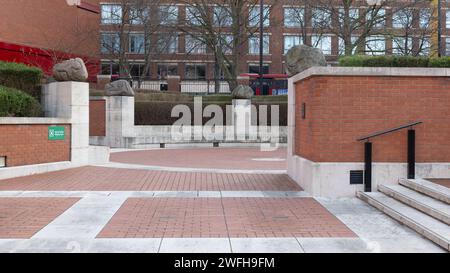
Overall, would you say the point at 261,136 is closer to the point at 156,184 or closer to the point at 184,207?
the point at 156,184

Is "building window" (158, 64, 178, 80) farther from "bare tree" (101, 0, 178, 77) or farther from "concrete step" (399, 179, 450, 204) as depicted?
"concrete step" (399, 179, 450, 204)

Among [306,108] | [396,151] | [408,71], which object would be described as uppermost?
[408,71]

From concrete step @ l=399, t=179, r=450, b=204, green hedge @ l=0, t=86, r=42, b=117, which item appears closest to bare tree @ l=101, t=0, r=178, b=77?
green hedge @ l=0, t=86, r=42, b=117

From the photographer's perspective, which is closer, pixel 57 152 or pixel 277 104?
pixel 57 152

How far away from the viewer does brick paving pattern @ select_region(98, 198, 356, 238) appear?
721cm

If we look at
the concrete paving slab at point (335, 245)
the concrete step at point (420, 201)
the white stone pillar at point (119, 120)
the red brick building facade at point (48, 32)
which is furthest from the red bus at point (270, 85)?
the concrete paving slab at point (335, 245)

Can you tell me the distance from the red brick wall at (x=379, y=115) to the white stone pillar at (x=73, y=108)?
25.0 feet

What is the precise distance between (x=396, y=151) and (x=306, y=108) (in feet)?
6.83

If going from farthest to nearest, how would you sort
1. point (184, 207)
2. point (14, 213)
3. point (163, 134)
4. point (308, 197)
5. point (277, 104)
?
point (277, 104), point (163, 134), point (308, 197), point (184, 207), point (14, 213)

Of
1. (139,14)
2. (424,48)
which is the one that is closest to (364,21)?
(424,48)

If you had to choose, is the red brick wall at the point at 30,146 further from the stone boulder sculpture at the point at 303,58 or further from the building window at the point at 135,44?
the building window at the point at 135,44

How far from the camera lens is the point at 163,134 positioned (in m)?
25.8

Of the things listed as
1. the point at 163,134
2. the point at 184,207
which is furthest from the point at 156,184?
the point at 163,134

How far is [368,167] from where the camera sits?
10188mm
